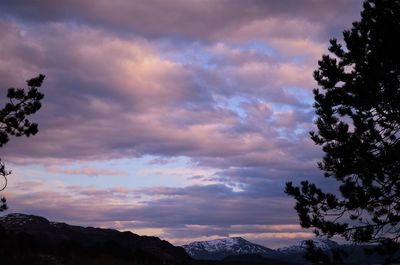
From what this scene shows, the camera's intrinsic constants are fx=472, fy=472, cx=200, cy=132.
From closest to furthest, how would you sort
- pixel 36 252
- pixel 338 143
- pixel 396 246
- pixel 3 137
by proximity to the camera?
pixel 396 246, pixel 338 143, pixel 3 137, pixel 36 252

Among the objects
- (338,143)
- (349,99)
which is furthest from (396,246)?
(349,99)

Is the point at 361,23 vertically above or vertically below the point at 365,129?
above

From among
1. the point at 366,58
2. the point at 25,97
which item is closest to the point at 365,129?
the point at 366,58

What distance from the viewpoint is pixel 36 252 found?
4700cm

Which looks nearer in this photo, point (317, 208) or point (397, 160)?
point (397, 160)

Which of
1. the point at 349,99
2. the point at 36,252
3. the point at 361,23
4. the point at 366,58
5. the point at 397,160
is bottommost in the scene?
the point at 36,252

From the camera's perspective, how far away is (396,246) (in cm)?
1475

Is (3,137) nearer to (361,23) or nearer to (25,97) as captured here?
(25,97)

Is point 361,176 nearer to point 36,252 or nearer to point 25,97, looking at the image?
point 25,97

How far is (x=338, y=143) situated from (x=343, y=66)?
2.89 m

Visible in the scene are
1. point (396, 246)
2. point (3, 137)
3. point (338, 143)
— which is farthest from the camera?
point (3, 137)

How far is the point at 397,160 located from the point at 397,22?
452 cm

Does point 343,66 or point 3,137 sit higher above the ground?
point 343,66

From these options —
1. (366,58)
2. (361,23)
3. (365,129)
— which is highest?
(361,23)
